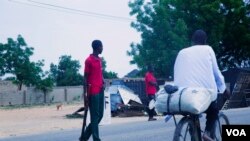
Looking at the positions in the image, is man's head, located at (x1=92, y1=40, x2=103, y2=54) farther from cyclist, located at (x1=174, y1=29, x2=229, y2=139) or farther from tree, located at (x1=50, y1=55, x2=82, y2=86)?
tree, located at (x1=50, y1=55, x2=82, y2=86)

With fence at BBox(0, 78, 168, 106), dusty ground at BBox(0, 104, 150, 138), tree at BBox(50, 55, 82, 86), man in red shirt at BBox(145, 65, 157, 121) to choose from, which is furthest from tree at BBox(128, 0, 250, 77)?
tree at BBox(50, 55, 82, 86)

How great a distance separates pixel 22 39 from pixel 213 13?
31956 millimetres

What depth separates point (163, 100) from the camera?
222 inches

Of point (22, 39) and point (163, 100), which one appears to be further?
point (22, 39)

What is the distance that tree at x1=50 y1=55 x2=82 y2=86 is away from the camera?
94.1 meters

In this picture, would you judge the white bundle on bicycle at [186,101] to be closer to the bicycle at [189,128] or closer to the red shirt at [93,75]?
the bicycle at [189,128]

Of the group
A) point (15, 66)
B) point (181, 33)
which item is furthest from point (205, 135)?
point (15, 66)

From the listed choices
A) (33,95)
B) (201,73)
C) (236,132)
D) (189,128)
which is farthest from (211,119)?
(33,95)

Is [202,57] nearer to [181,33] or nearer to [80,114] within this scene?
[80,114]

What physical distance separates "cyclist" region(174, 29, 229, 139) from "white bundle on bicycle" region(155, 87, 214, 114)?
0.18m

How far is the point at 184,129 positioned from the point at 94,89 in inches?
105

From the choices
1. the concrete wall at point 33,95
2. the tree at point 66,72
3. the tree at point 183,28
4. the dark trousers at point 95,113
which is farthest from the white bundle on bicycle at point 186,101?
the tree at point 66,72

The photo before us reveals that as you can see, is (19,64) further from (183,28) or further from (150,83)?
(150,83)

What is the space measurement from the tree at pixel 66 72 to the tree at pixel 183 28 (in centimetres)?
5730
